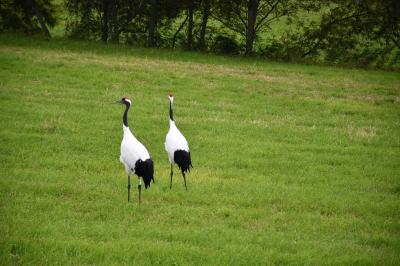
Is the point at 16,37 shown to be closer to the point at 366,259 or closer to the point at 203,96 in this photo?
the point at 203,96

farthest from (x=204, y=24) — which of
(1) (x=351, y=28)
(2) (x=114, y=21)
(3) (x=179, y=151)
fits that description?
(3) (x=179, y=151)

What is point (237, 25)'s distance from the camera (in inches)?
1394

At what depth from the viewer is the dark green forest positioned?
34781 mm

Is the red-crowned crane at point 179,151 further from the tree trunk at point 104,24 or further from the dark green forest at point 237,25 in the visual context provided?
the tree trunk at point 104,24

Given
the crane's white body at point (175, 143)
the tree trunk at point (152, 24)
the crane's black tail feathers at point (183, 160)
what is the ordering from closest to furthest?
1. the crane's black tail feathers at point (183, 160)
2. the crane's white body at point (175, 143)
3. the tree trunk at point (152, 24)

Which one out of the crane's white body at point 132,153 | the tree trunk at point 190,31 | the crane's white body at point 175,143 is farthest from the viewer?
the tree trunk at point 190,31

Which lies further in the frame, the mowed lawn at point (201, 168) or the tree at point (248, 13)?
the tree at point (248, 13)

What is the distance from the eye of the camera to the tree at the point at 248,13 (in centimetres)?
3478

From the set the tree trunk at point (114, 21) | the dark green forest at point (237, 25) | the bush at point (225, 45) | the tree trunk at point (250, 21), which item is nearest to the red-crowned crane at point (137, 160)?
the tree trunk at point (250, 21)

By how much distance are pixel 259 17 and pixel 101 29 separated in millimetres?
9706

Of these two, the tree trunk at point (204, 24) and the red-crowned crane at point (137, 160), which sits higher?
the tree trunk at point (204, 24)

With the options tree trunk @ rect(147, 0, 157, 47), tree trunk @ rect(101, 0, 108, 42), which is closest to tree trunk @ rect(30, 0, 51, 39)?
tree trunk @ rect(101, 0, 108, 42)

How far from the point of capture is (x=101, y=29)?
36.1 metres

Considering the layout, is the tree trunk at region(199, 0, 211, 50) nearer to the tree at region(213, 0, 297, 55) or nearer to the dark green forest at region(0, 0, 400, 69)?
the dark green forest at region(0, 0, 400, 69)
